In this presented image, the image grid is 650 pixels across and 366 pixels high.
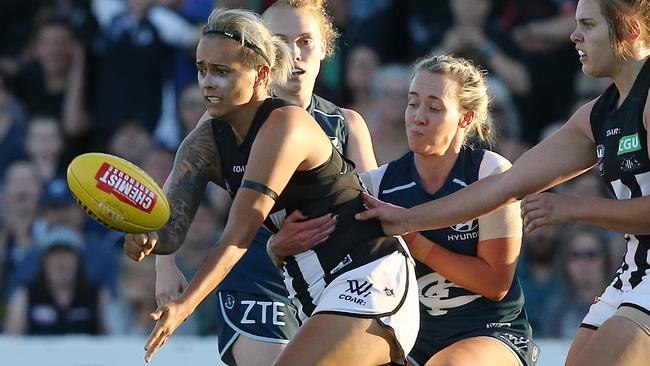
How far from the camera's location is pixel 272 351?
516 cm

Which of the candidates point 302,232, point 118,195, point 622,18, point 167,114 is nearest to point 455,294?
point 302,232

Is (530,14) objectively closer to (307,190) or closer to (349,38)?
(349,38)

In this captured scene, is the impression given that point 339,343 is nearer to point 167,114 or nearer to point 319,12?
point 319,12

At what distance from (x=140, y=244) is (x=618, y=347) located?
5.09 feet

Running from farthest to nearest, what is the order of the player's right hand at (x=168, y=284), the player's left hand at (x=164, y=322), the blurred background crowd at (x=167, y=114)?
the blurred background crowd at (x=167, y=114) → the player's right hand at (x=168, y=284) → the player's left hand at (x=164, y=322)

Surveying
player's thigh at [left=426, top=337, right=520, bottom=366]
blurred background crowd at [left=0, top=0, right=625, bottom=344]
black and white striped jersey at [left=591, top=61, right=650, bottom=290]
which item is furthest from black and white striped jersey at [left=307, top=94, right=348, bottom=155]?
blurred background crowd at [left=0, top=0, right=625, bottom=344]

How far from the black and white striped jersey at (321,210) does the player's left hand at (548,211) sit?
51 centimetres

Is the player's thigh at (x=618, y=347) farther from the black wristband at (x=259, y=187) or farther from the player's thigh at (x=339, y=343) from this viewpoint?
the black wristband at (x=259, y=187)

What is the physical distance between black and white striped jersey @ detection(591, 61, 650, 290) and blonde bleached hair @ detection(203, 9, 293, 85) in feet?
3.78

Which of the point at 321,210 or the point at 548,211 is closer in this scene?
the point at 548,211

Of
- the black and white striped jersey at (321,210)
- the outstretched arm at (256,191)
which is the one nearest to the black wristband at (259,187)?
the outstretched arm at (256,191)

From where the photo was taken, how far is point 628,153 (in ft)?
14.2

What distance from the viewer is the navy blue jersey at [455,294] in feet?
16.2

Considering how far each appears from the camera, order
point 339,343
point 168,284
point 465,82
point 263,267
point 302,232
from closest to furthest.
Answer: point 339,343
point 302,232
point 168,284
point 465,82
point 263,267
